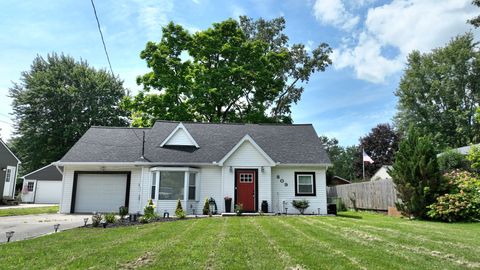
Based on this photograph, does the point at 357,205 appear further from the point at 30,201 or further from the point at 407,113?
the point at 30,201

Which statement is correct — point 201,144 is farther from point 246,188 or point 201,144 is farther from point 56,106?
point 56,106

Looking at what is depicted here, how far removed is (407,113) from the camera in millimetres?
43531

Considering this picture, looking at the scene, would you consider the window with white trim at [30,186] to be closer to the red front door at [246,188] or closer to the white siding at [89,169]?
the white siding at [89,169]

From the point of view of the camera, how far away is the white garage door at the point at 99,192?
19.6 m

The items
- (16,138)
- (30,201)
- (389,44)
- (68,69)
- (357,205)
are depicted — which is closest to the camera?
(389,44)

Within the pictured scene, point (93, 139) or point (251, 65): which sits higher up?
point (251, 65)

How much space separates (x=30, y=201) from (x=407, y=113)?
43671mm

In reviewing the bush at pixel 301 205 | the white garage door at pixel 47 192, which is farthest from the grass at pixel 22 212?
the white garage door at pixel 47 192

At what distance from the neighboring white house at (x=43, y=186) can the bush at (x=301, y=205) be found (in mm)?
27322

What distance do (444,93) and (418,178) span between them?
30.4 meters

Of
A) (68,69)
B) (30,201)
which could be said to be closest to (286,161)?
(30,201)

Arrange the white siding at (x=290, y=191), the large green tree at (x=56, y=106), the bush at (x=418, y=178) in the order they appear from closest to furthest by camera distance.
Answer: the bush at (x=418, y=178)
the white siding at (x=290, y=191)
the large green tree at (x=56, y=106)

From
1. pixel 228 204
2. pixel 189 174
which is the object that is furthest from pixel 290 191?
pixel 189 174

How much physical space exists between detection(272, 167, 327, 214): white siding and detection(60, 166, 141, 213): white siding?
7.53 meters
